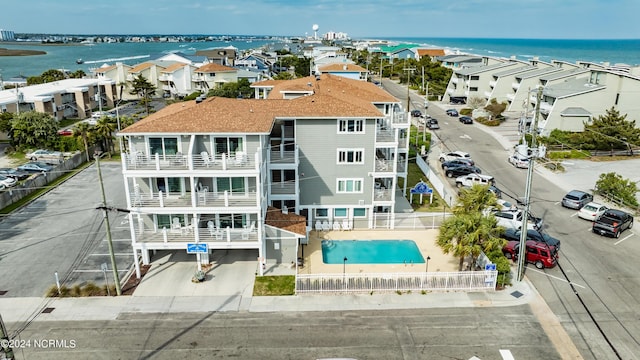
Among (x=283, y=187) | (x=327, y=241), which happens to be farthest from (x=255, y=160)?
(x=327, y=241)

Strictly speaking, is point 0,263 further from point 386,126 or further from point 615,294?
point 615,294

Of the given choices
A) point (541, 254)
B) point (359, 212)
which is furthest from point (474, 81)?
point (541, 254)

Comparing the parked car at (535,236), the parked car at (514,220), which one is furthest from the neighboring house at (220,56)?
the parked car at (535,236)

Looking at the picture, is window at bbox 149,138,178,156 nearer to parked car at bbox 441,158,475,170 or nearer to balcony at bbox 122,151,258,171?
balcony at bbox 122,151,258,171

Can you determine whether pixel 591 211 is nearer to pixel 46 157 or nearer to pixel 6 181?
pixel 6 181

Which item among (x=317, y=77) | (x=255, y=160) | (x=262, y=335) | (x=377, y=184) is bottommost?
(x=262, y=335)

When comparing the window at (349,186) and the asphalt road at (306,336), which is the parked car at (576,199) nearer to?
the asphalt road at (306,336)
